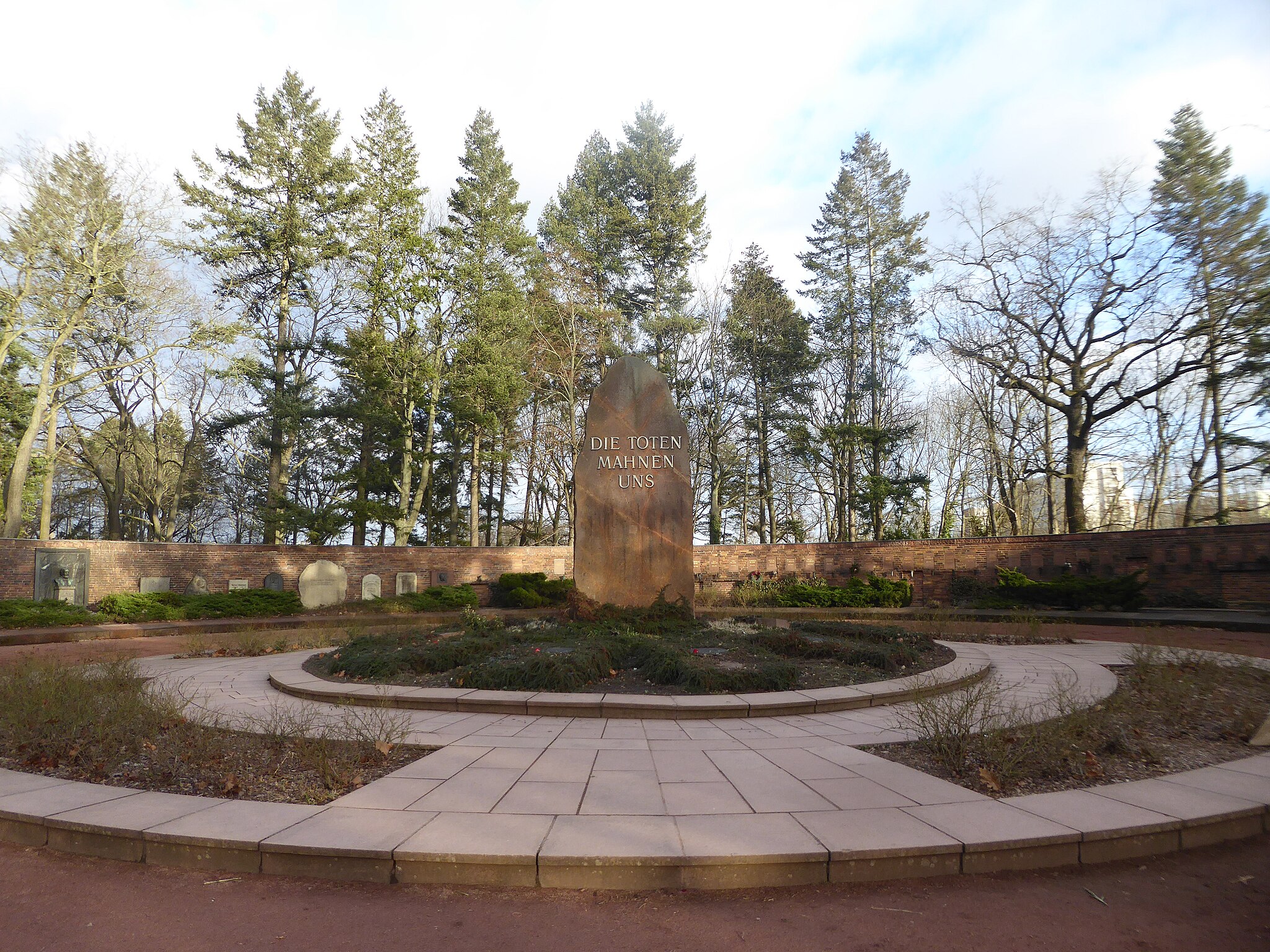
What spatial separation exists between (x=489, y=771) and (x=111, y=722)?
2981 mm

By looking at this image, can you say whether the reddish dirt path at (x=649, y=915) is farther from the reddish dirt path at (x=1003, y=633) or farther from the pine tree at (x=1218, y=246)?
the pine tree at (x=1218, y=246)

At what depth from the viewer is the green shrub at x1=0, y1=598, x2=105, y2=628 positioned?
13.5 meters

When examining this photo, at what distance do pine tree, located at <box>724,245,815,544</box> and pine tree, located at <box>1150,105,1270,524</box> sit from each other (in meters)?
12.6

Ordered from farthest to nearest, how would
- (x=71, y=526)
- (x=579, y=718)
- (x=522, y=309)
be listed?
(x=71, y=526) → (x=522, y=309) → (x=579, y=718)

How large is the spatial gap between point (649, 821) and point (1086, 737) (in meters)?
3.35

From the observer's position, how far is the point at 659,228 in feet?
90.6

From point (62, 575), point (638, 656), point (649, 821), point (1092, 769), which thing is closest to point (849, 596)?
point (638, 656)

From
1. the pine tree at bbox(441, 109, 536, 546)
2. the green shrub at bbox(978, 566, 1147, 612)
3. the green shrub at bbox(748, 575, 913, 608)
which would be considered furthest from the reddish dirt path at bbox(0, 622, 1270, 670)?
the pine tree at bbox(441, 109, 536, 546)

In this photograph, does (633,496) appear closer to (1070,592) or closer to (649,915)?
(649,915)

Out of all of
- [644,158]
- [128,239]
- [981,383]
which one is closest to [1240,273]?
[981,383]

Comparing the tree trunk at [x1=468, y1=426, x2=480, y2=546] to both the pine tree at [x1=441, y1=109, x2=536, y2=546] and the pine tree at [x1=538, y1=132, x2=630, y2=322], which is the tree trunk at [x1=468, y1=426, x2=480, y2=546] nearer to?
the pine tree at [x1=441, y1=109, x2=536, y2=546]

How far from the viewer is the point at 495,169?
91.9 ft

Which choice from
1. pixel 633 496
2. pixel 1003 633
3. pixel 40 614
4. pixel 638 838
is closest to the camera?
pixel 638 838

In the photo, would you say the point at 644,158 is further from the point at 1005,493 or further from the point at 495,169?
the point at 1005,493
